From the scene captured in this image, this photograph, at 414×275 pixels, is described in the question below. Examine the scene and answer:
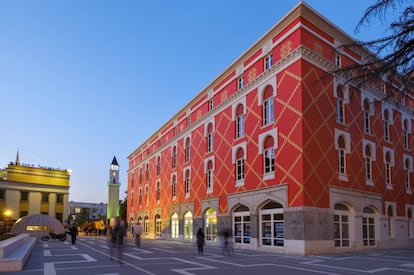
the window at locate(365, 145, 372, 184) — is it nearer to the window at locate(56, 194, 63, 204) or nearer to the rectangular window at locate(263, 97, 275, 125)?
the rectangular window at locate(263, 97, 275, 125)

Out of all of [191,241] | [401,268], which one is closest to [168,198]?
[191,241]

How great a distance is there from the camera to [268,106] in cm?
2595

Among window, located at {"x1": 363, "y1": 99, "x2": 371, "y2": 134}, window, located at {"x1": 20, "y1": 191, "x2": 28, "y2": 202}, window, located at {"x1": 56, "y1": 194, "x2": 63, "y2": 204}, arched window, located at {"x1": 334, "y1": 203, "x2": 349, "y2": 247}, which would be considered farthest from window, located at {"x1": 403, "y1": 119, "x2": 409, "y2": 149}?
window, located at {"x1": 20, "y1": 191, "x2": 28, "y2": 202}

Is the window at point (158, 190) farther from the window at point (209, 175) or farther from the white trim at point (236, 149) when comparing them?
the white trim at point (236, 149)

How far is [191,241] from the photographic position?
36094 mm

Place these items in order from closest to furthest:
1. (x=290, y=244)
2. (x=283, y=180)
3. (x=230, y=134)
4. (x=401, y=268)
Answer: (x=401, y=268), (x=290, y=244), (x=283, y=180), (x=230, y=134)

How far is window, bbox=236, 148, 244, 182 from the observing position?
2830 centimetres

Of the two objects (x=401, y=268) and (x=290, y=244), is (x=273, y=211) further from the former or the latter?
(x=401, y=268)

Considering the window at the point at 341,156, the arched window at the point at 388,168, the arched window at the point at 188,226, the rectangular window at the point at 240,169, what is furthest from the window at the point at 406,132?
the arched window at the point at 188,226

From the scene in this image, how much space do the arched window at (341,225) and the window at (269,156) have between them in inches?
182

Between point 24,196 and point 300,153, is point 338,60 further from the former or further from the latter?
point 24,196

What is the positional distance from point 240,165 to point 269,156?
3995 mm

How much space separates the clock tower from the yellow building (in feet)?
51.1

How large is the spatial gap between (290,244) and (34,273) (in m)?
14.0
